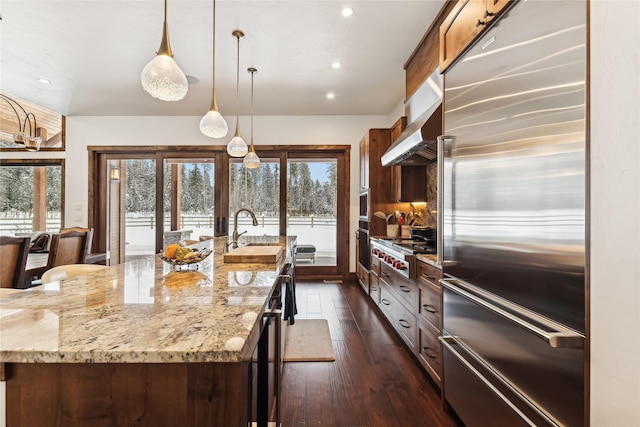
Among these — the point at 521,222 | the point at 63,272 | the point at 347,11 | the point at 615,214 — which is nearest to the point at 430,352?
the point at 521,222

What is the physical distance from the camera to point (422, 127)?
231cm

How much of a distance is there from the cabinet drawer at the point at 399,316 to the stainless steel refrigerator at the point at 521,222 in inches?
27.3

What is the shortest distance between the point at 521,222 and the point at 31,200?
7575 millimetres

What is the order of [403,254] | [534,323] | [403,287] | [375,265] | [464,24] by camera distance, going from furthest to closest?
[375,265]
[403,287]
[403,254]
[464,24]
[534,323]

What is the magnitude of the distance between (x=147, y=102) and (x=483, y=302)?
5382mm

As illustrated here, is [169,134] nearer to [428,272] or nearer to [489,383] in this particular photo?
[428,272]

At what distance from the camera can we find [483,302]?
1316 mm

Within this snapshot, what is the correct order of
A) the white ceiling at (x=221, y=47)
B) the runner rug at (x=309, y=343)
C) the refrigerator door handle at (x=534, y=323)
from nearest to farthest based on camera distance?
the refrigerator door handle at (x=534, y=323) → the runner rug at (x=309, y=343) → the white ceiling at (x=221, y=47)

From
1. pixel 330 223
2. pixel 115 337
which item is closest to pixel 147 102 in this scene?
pixel 330 223

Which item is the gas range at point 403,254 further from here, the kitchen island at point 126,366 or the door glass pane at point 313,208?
the door glass pane at point 313,208

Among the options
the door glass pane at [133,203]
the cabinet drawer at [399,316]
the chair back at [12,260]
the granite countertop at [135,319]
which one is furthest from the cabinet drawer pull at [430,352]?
the door glass pane at [133,203]

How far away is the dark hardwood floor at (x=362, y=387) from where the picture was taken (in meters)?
1.74

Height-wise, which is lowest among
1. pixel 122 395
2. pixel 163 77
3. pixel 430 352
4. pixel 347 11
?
pixel 430 352

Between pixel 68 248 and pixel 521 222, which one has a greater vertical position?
pixel 521 222
